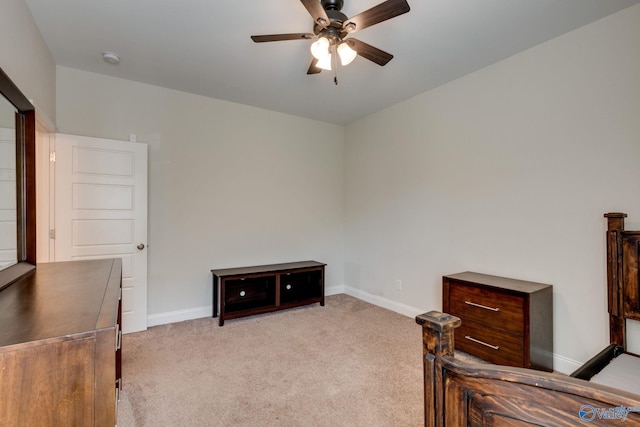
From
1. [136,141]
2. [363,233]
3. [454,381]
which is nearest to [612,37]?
[454,381]

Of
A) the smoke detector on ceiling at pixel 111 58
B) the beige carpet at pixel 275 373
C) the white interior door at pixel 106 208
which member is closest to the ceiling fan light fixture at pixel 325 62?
the smoke detector on ceiling at pixel 111 58

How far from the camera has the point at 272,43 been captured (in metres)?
2.52

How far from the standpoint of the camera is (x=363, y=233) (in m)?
4.42

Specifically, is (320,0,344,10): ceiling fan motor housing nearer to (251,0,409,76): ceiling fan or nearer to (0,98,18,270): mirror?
(251,0,409,76): ceiling fan

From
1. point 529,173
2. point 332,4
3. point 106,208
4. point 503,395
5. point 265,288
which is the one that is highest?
point 332,4

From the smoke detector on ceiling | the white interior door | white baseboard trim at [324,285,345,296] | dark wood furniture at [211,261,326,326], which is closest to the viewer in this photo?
the smoke detector on ceiling

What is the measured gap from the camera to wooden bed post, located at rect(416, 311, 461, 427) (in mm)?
929

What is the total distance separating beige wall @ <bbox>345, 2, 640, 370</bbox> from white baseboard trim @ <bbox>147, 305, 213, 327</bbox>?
2.26 meters

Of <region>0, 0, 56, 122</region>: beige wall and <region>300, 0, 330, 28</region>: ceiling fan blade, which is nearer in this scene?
<region>300, 0, 330, 28</region>: ceiling fan blade

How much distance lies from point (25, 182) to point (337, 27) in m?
2.15

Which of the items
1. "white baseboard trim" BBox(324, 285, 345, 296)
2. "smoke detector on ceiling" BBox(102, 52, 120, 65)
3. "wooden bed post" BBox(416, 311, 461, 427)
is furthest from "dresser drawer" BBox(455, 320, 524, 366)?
"smoke detector on ceiling" BBox(102, 52, 120, 65)

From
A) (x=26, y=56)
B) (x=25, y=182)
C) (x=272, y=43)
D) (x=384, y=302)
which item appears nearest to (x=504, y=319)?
(x=384, y=302)

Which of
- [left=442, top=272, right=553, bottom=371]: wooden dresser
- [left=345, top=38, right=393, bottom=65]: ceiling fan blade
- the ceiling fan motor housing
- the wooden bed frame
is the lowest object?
[left=442, top=272, right=553, bottom=371]: wooden dresser

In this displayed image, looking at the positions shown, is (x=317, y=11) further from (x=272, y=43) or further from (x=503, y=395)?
(x=503, y=395)
